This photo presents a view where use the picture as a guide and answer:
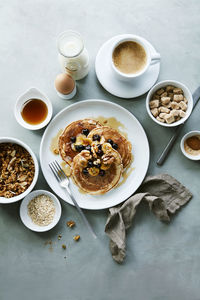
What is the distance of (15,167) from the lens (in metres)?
2.49

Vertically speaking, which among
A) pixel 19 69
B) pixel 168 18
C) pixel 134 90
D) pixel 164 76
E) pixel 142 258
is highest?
pixel 168 18


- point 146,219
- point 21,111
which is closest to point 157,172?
point 146,219

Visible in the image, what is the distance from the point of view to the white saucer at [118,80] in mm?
2535

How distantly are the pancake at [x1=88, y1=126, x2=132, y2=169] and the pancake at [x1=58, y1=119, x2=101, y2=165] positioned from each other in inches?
3.1

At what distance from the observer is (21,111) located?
100 inches

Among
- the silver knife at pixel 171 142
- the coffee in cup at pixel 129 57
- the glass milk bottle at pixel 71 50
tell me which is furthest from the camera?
the silver knife at pixel 171 142

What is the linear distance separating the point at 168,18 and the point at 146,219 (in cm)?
186

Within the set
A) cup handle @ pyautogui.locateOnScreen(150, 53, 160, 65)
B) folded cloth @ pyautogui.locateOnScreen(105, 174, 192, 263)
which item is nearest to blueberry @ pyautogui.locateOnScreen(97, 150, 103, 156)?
folded cloth @ pyautogui.locateOnScreen(105, 174, 192, 263)

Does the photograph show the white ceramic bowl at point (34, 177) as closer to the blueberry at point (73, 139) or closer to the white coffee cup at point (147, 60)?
the blueberry at point (73, 139)

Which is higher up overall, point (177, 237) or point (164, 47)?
point (164, 47)

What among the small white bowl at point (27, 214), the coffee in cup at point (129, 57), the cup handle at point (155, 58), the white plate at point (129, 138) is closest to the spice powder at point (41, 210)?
the small white bowl at point (27, 214)

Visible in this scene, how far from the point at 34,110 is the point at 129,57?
94 centimetres

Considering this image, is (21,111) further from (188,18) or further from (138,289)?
(138,289)

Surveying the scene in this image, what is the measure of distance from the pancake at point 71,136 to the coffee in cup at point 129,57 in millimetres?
531
